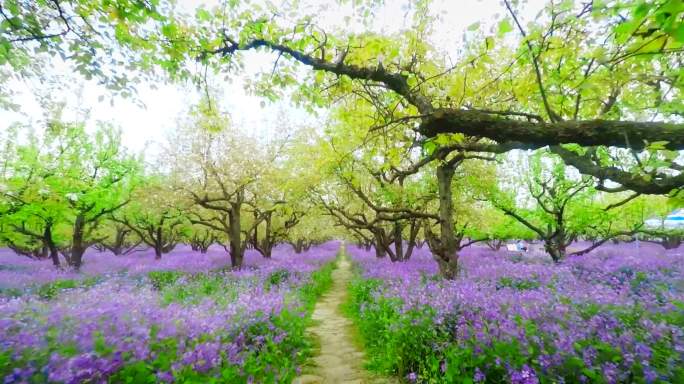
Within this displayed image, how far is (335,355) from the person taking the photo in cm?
804

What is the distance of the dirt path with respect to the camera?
6609 millimetres

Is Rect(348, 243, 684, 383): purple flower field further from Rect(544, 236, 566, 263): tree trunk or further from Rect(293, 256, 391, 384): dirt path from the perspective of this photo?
Rect(544, 236, 566, 263): tree trunk

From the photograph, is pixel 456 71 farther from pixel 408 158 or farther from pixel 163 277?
pixel 163 277

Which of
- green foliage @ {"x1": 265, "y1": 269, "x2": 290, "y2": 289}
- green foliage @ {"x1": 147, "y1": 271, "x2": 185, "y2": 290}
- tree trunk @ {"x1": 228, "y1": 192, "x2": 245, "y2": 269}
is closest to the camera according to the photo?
green foliage @ {"x1": 265, "y1": 269, "x2": 290, "y2": 289}

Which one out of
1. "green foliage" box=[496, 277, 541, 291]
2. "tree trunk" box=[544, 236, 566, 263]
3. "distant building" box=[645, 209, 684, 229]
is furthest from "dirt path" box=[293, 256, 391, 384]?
"distant building" box=[645, 209, 684, 229]

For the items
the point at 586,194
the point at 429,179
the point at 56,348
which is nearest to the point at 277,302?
the point at 56,348

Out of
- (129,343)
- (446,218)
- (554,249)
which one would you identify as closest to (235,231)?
(446,218)

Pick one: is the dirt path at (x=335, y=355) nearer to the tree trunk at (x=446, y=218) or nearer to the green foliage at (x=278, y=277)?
the green foliage at (x=278, y=277)

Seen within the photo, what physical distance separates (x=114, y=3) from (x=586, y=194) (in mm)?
21832

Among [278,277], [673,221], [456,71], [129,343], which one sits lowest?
[278,277]

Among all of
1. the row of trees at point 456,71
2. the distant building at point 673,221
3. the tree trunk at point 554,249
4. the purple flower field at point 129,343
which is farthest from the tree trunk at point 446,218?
the distant building at point 673,221

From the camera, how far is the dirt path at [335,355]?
6.61 metres

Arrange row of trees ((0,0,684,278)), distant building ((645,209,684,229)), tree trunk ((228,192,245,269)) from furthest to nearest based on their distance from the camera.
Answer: distant building ((645,209,684,229))
tree trunk ((228,192,245,269))
row of trees ((0,0,684,278))

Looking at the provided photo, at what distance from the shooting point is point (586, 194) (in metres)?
19.0
